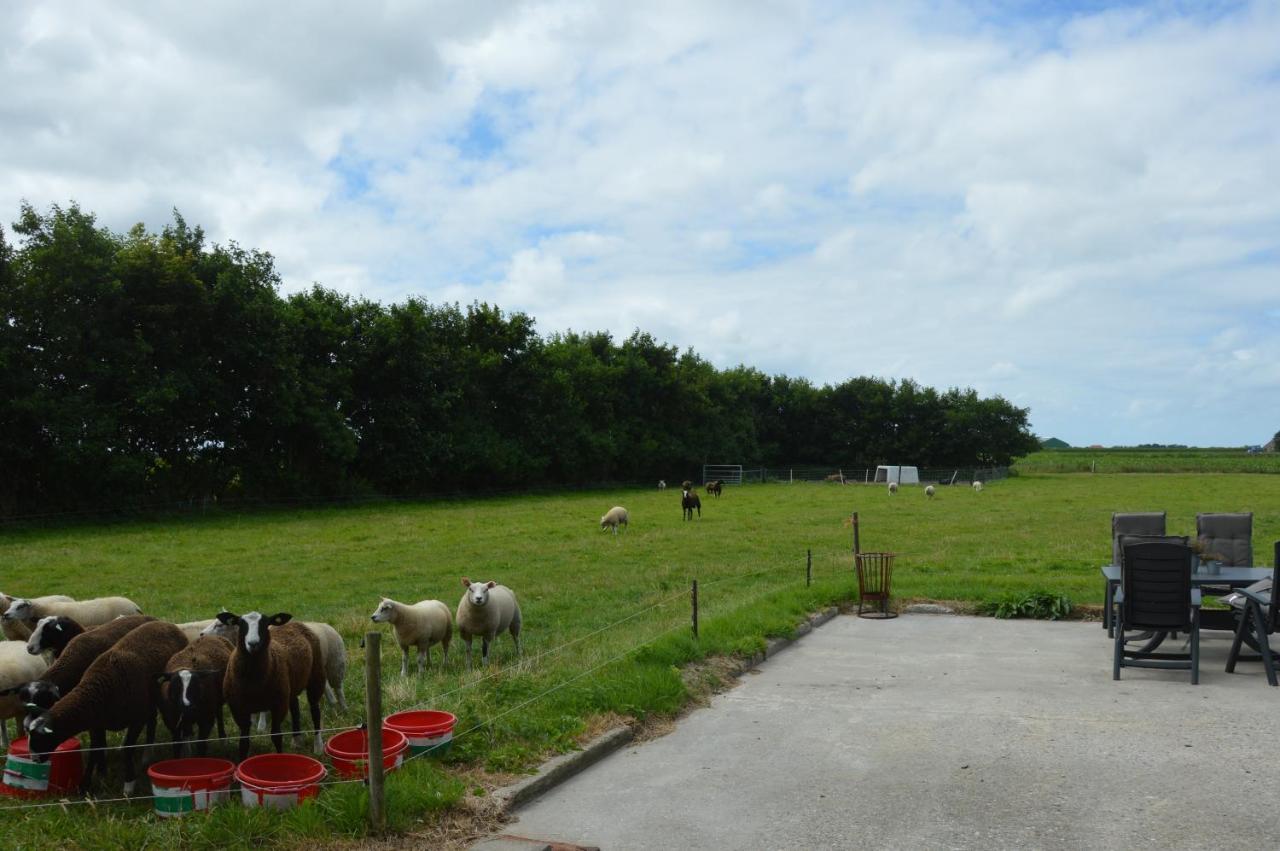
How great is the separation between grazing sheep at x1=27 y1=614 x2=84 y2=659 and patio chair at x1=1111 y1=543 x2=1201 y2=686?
31.1 feet

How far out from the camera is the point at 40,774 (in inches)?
229

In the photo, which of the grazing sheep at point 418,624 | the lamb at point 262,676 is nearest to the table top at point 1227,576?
the grazing sheep at point 418,624

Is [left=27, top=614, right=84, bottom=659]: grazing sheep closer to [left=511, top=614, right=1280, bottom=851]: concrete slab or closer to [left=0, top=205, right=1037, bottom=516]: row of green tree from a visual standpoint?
[left=511, top=614, right=1280, bottom=851]: concrete slab

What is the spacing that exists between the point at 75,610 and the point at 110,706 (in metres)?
4.23

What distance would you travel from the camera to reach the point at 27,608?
31.0 feet

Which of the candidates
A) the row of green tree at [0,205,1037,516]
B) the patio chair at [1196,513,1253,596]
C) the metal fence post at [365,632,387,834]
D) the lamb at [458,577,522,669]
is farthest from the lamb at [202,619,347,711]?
the row of green tree at [0,205,1037,516]

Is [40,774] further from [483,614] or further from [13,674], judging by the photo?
[483,614]

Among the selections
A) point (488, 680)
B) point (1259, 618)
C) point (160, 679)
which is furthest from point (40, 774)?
point (1259, 618)

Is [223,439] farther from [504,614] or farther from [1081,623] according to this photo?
[1081,623]

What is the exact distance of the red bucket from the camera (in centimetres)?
580

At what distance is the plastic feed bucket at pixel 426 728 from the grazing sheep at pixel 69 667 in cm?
222

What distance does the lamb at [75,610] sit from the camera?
9398mm

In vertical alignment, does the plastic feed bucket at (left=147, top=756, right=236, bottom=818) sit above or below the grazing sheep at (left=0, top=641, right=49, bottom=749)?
below

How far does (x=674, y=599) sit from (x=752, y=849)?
956 cm
